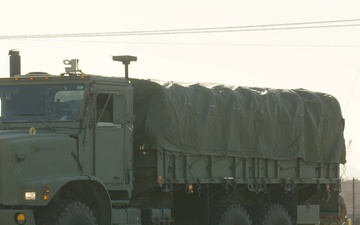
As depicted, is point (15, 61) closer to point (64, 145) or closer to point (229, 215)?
point (229, 215)

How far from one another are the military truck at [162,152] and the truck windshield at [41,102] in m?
0.02

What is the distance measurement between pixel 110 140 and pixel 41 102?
1.35m

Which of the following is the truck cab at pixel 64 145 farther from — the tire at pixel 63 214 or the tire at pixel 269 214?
the tire at pixel 269 214

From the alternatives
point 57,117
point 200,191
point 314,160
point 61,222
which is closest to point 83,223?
point 61,222

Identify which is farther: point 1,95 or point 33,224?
point 1,95

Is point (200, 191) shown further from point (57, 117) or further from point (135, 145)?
point (57, 117)

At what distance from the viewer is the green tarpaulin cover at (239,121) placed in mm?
21422

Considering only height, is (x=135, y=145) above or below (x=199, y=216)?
above

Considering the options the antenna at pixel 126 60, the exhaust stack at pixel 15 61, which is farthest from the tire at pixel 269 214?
the exhaust stack at pixel 15 61

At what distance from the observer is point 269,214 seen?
79.9 ft

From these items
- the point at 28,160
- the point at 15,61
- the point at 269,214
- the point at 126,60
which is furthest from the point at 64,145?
the point at 15,61

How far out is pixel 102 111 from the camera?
19422mm

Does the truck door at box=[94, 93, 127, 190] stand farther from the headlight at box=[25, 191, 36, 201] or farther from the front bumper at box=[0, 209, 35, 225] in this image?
the front bumper at box=[0, 209, 35, 225]

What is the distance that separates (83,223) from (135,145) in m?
2.91
